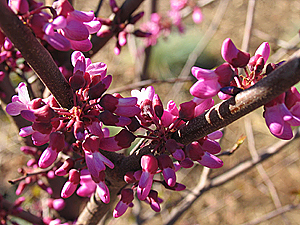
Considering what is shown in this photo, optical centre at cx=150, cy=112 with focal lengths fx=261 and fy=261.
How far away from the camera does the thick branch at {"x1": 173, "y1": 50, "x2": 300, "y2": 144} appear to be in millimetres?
547

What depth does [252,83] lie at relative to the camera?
0.70 meters

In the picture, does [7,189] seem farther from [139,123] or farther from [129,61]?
[139,123]

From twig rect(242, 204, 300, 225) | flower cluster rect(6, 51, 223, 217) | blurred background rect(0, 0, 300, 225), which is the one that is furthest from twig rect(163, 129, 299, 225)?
blurred background rect(0, 0, 300, 225)

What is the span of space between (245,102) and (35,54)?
1.70 feet

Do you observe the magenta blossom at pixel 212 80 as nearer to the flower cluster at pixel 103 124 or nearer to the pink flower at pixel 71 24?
the flower cluster at pixel 103 124

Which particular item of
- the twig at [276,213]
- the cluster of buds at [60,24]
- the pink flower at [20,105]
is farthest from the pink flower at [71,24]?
the twig at [276,213]

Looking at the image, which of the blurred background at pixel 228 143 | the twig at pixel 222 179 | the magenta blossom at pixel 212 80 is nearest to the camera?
the magenta blossom at pixel 212 80

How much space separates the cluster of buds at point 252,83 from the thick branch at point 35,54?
0.36 meters

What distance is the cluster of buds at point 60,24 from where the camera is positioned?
617 mm

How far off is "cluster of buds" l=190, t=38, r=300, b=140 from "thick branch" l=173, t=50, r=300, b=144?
0.04m

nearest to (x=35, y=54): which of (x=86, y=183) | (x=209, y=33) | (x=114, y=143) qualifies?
(x=114, y=143)

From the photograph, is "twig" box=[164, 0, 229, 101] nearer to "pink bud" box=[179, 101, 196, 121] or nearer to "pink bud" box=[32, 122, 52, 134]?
"pink bud" box=[179, 101, 196, 121]

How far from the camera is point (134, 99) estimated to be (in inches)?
29.6

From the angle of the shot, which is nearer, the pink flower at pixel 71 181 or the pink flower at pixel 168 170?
the pink flower at pixel 168 170
